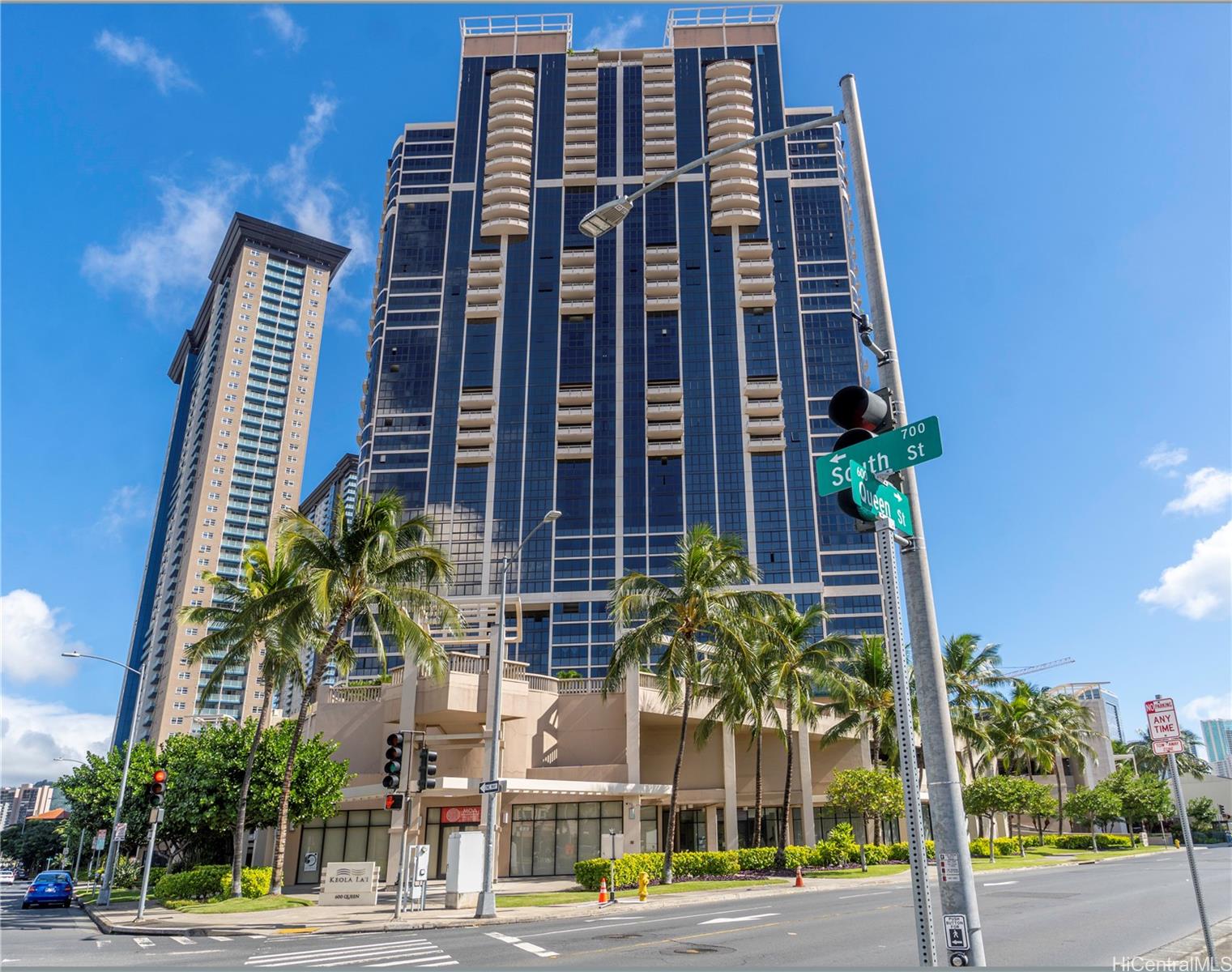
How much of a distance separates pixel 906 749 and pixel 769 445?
4445 inches

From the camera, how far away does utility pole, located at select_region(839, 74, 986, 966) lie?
552cm

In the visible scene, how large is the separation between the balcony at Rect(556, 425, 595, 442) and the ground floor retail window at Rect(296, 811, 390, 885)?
272ft

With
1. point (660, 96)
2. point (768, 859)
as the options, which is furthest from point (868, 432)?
point (660, 96)

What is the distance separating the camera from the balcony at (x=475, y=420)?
11700 centimetres

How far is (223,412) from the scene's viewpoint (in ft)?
586

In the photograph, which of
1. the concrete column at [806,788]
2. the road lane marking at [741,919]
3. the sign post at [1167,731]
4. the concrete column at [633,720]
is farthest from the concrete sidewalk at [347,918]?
the concrete column at [806,788]

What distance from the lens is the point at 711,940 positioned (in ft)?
53.8

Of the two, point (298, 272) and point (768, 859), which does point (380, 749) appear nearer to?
point (768, 859)

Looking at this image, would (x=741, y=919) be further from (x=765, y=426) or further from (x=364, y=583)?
(x=765, y=426)

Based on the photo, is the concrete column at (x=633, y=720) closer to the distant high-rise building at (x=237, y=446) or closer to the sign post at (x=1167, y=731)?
the sign post at (x=1167, y=731)

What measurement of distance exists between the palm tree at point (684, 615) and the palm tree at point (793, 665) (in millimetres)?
4062

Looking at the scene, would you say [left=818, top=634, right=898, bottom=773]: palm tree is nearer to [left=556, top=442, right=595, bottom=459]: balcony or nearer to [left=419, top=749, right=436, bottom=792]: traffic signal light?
[left=419, top=749, right=436, bottom=792]: traffic signal light

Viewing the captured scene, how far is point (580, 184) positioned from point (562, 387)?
34.8 m

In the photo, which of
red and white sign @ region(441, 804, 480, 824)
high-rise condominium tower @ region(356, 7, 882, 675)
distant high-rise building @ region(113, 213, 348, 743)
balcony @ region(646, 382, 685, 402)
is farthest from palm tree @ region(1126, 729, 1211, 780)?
distant high-rise building @ region(113, 213, 348, 743)
